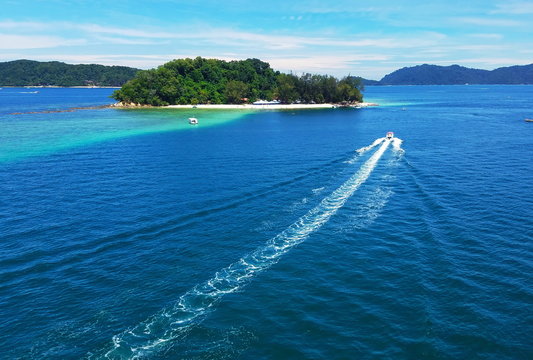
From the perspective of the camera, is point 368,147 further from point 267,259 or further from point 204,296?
point 204,296

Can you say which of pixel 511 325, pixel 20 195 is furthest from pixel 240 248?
pixel 20 195

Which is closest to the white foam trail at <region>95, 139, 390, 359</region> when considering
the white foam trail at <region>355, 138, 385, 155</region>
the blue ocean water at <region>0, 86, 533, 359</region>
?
the blue ocean water at <region>0, 86, 533, 359</region>

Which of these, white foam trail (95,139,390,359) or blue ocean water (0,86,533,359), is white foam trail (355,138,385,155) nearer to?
blue ocean water (0,86,533,359)

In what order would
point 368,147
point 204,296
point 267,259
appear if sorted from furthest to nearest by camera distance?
point 368,147, point 267,259, point 204,296

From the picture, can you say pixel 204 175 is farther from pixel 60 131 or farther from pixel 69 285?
pixel 60 131

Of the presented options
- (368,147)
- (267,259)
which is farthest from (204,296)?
(368,147)

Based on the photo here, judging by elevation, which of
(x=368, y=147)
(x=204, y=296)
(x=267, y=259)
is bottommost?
(x=204, y=296)

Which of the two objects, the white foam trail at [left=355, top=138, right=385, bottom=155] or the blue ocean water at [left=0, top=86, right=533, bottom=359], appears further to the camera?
the white foam trail at [left=355, top=138, right=385, bottom=155]
